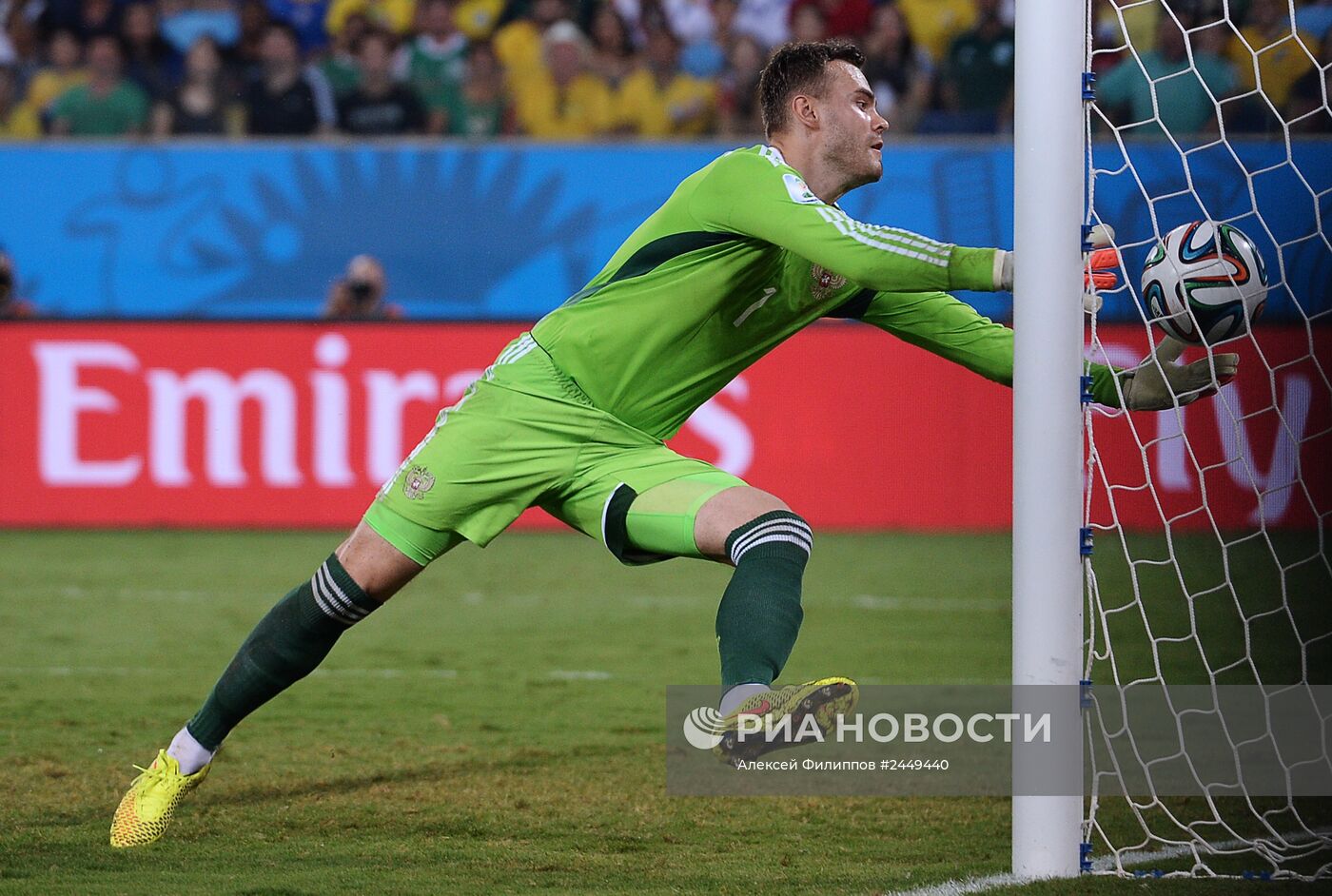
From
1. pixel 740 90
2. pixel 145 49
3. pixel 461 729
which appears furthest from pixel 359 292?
pixel 461 729

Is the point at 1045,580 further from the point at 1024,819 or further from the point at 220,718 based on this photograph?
the point at 220,718

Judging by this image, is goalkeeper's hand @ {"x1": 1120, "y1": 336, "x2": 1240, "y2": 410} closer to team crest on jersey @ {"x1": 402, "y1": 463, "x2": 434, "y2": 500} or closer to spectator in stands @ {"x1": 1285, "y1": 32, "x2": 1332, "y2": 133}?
team crest on jersey @ {"x1": 402, "y1": 463, "x2": 434, "y2": 500}

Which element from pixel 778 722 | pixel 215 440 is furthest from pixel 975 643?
pixel 215 440

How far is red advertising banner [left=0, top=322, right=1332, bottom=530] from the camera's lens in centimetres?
1036

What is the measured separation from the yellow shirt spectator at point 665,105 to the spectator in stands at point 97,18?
401cm

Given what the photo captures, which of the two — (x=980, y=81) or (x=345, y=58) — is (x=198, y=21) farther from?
(x=980, y=81)

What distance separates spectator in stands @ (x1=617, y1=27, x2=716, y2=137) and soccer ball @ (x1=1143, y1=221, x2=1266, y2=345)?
8.90 m

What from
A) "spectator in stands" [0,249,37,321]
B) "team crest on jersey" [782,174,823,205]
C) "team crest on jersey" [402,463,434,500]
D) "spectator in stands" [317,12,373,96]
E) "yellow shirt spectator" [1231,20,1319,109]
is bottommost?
"team crest on jersey" [402,463,434,500]

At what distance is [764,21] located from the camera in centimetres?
1292

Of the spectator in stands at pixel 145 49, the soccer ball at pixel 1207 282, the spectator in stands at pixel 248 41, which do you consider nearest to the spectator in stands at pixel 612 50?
the spectator in stands at pixel 248 41

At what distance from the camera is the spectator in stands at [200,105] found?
40.2ft

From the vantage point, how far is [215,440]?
10.4 m

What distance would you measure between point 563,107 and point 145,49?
327 centimetres

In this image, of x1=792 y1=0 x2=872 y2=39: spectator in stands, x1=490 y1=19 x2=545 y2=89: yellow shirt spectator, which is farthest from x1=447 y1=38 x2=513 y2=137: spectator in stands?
x1=792 y1=0 x2=872 y2=39: spectator in stands
